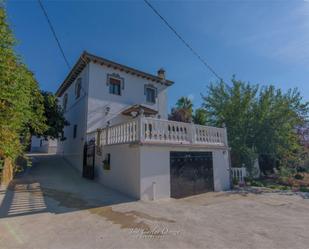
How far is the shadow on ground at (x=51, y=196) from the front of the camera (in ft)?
17.5

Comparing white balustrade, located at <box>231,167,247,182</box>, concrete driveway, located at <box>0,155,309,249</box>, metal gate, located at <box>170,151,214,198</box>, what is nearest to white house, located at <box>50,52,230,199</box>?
metal gate, located at <box>170,151,214,198</box>

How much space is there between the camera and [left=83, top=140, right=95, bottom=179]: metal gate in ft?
32.7

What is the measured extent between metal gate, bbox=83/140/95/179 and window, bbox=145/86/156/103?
5.76 metres

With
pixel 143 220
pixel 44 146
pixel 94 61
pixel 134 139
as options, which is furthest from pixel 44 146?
pixel 143 220

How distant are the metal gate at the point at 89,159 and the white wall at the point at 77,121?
95 cm

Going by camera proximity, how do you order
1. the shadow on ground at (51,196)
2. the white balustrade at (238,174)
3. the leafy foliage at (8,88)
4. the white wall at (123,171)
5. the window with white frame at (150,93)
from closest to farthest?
the leafy foliage at (8,88), the shadow on ground at (51,196), the white wall at (123,171), the white balustrade at (238,174), the window with white frame at (150,93)

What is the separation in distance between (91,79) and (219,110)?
28.9 feet

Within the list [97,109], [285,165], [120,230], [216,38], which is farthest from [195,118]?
[120,230]

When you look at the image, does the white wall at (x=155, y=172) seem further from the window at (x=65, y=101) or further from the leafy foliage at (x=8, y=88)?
the window at (x=65, y=101)

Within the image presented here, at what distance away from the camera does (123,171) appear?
24.2ft

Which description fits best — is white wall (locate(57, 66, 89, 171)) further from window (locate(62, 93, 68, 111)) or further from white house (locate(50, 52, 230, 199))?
window (locate(62, 93, 68, 111))

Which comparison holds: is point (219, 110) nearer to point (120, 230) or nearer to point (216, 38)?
point (216, 38)

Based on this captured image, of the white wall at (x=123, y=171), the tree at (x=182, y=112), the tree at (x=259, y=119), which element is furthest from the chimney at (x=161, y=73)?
the white wall at (x=123, y=171)

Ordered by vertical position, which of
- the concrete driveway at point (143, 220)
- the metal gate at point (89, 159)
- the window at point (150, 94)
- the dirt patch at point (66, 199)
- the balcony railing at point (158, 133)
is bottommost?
the concrete driveway at point (143, 220)
